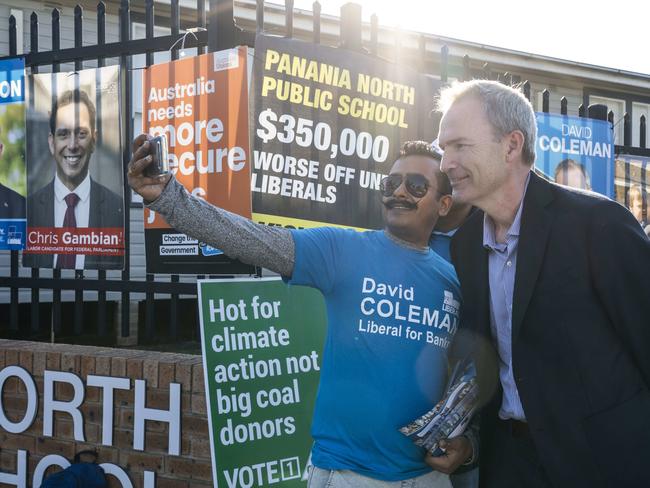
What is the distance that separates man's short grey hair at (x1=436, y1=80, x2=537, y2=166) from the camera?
2.30 metres

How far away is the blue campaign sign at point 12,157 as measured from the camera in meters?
4.82

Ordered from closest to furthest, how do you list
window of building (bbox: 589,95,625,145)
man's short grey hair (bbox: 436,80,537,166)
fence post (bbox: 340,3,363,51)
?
man's short grey hair (bbox: 436,80,537,166), fence post (bbox: 340,3,363,51), window of building (bbox: 589,95,625,145)

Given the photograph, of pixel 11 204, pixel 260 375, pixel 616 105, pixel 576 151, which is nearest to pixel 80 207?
pixel 11 204

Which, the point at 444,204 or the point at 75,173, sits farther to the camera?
the point at 75,173

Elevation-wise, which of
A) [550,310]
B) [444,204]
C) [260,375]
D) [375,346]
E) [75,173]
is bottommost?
[260,375]

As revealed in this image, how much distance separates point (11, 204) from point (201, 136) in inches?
62.6

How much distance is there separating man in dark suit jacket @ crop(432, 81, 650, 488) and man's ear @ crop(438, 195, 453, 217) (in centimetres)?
28

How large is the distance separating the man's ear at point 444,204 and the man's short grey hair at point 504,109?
366mm

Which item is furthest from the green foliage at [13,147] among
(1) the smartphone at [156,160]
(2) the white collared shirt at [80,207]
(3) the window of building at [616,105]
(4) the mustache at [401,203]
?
(3) the window of building at [616,105]

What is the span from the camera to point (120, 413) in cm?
415

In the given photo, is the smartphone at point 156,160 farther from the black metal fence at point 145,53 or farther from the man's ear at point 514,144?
the black metal fence at point 145,53

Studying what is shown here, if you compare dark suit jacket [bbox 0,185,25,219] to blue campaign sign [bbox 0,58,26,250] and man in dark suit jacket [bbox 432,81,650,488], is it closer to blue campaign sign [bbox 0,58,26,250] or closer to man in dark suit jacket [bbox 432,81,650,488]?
blue campaign sign [bbox 0,58,26,250]

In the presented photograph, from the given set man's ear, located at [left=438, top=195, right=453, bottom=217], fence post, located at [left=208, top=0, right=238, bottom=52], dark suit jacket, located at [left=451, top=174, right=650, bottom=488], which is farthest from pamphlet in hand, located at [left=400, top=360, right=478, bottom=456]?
fence post, located at [left=208, top=0, right=238, bottom=52]

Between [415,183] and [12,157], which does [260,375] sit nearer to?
[415,183]
